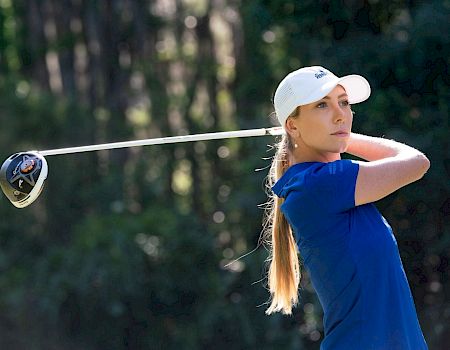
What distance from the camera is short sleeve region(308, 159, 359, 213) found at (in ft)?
8.45

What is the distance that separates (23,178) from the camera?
338 cm

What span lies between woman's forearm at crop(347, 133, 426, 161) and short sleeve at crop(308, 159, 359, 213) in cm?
23

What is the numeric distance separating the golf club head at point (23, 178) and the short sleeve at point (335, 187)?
44.6 inches

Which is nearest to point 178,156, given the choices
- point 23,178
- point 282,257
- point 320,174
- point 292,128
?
point 23,178

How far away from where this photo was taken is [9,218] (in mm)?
7434

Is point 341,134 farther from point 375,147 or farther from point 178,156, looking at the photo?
point 178,156

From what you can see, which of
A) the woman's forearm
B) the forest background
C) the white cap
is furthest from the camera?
the forest background

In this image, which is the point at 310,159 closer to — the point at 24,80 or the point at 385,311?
the point at 385,311

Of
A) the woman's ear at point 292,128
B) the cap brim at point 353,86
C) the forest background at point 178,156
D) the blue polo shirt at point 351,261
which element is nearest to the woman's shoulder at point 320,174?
the blue polo shirt at point 351,261

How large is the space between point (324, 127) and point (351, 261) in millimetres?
350

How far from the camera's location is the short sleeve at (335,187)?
8.45ft

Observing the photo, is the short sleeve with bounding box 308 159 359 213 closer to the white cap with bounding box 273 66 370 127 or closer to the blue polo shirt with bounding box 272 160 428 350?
the blue polo shirt with bounding box 272 160 428 350

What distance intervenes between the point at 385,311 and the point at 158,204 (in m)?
4.89

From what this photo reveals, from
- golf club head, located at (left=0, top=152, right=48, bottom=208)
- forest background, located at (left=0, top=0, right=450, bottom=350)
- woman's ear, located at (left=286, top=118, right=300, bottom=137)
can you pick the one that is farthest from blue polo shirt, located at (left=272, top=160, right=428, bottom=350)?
forest background, located at (left=0, top=0, right=450, bottom=350)
